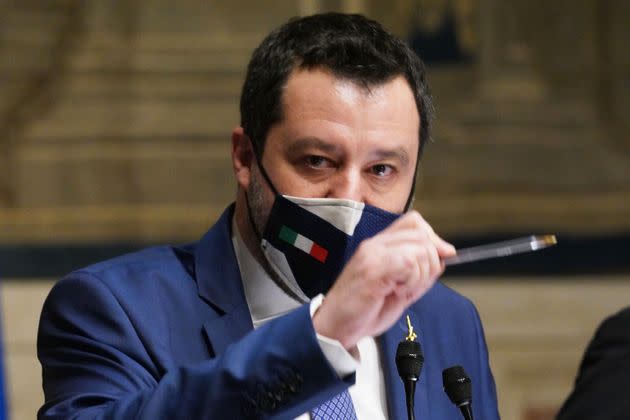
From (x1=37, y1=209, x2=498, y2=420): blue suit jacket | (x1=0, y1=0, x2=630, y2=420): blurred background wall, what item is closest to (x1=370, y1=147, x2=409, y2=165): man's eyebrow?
(x1=37, y1=209, x2=498, y2=420): blue suit jacket

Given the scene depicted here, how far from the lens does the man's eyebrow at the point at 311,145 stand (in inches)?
129

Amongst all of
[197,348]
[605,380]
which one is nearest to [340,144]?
[197,348]

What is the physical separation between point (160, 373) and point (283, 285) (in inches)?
16.5

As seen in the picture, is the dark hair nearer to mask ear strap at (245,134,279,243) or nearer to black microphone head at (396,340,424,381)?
mask ear strap at (245,134,279,243)

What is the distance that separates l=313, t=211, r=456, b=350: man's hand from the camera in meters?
2.67

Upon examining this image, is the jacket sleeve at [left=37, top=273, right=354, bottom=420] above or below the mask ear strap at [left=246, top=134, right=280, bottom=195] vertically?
below

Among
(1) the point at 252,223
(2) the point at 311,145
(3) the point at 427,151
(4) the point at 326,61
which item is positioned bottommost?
(3) the point at 427,151

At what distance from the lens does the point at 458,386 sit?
2.93 meters

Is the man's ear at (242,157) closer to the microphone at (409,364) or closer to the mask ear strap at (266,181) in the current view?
the mask ear strap at (266,181)

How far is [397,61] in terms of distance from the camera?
3.52 meters

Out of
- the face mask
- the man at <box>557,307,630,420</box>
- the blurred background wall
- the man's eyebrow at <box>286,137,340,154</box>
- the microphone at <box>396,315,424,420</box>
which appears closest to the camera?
the man at <box>557,307,630,420</box>

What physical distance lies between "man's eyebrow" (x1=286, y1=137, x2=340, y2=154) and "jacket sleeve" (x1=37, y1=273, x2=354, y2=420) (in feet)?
1.90

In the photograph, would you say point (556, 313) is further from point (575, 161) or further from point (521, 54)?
point (521, 54)

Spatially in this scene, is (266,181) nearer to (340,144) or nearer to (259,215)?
(259,215)
